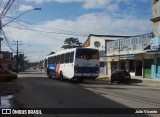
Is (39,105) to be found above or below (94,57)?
below

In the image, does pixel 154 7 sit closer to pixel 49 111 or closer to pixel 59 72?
pixel 59 72

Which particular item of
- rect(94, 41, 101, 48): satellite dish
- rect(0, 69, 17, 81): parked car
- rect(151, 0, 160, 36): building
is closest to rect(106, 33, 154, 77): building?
rect(151, 0, 160, 36): building

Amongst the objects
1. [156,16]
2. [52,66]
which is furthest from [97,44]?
[156,16]

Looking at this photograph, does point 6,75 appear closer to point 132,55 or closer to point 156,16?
point 132,55

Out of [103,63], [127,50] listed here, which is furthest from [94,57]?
[103,63]

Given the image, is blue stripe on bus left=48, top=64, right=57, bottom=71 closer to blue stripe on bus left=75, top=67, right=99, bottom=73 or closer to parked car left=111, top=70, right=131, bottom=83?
parked car left=111, top=70, right=131, bottom=83

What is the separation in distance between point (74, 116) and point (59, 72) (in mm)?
26495

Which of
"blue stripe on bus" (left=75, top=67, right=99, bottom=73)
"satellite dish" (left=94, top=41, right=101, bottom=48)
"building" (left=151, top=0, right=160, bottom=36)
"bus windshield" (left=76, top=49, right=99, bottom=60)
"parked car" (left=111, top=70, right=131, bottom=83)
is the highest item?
"building" (left=151, top=0, right=160, bottom=36)

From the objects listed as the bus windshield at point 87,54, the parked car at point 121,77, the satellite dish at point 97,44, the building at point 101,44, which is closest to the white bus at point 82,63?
the bus windshield at point 87,54

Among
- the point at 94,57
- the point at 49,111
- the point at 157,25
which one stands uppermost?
the point at 157,25

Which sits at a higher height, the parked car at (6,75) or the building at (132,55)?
the building at (132,55)

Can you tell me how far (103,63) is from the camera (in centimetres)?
6175

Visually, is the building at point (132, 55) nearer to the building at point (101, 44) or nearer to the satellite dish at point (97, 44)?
the building at point (101, 44)

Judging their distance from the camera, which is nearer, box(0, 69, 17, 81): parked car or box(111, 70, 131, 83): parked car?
box(111, 70, 131, 83): parked car
